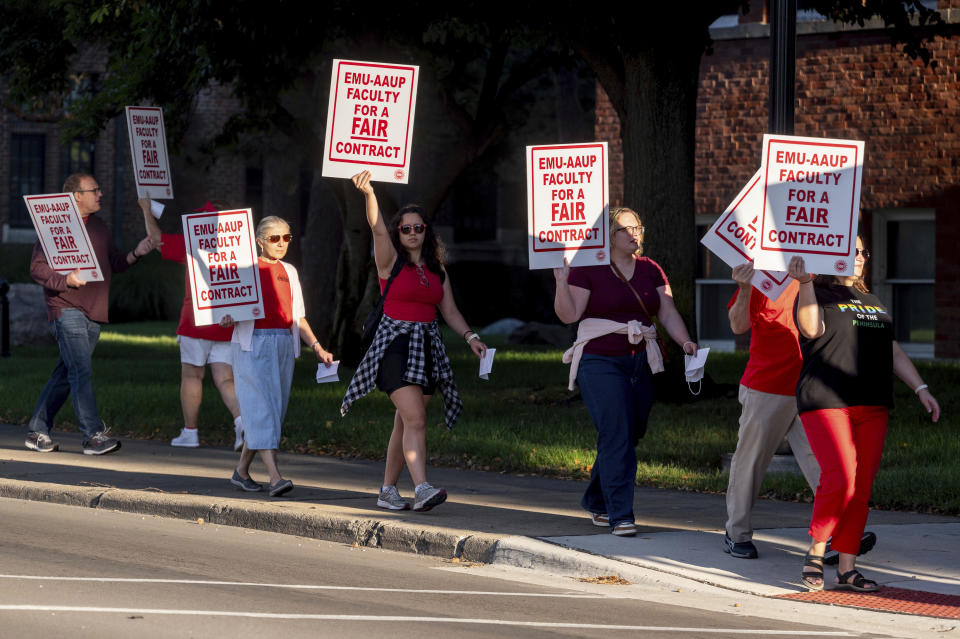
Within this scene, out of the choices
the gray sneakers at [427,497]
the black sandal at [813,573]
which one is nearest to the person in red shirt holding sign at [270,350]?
the gray sneakers at [427,497]

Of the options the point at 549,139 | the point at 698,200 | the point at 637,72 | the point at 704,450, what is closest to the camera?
the point at 704,450

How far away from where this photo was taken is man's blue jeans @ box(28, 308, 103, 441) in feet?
41.9

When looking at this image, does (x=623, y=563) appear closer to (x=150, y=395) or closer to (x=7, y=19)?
(x=150, y=395)

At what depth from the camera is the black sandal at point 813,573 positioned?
7.95 m

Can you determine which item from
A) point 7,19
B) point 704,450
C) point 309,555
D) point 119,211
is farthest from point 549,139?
point 309,555

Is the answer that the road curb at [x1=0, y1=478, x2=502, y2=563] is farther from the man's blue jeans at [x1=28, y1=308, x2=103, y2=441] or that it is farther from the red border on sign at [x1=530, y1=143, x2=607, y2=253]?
the red border on sign at [x1=530, y1=143, x2=607, y2=253]

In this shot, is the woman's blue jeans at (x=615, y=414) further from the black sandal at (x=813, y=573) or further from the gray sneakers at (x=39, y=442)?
the gray sneakers at (x=39, y=442)

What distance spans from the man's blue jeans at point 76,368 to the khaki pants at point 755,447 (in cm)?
617

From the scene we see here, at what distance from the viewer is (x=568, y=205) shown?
30.4 feet

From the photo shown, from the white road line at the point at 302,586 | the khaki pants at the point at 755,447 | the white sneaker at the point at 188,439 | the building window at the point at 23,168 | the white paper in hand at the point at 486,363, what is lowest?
the white road line at the point at 302,586

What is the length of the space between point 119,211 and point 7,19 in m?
23.7

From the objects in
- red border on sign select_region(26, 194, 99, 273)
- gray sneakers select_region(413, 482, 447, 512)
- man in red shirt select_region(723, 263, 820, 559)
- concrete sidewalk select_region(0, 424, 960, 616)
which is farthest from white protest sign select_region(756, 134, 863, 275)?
red border on sign select_region(26, 194, 99, 273)

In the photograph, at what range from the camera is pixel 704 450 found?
513 inches

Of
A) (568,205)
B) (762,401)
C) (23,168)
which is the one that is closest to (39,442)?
(568,205)
